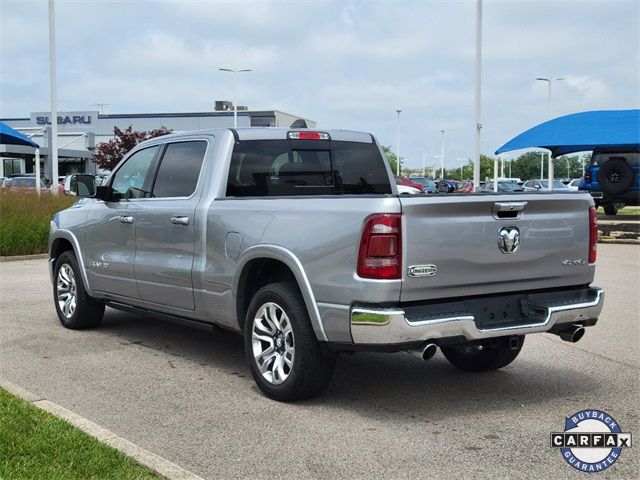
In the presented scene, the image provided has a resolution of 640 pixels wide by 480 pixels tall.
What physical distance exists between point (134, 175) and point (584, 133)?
19.6 meters

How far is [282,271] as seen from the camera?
5887mm

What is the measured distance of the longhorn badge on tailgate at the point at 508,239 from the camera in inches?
211

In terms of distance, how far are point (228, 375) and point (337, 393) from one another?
1.03 metres

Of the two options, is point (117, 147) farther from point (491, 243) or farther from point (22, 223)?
point (491, 243)

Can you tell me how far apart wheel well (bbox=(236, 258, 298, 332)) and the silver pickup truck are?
1 cm

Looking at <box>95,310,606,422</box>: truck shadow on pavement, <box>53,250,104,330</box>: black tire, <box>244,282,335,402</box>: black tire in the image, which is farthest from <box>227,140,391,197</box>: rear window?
<box>53,250,104,330</box>: black tire

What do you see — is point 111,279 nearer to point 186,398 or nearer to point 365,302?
point 186,398

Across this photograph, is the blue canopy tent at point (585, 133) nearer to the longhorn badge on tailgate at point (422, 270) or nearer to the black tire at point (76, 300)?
the black tire at point (76, 300)

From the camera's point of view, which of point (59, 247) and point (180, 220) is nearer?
point (180, 220)

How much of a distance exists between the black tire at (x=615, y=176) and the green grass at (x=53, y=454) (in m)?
21.7

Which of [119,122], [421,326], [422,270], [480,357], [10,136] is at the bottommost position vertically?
[480,357]

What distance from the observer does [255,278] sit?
19.8 feet

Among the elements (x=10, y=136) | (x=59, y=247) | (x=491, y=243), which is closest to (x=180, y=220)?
(x=491, y=243)

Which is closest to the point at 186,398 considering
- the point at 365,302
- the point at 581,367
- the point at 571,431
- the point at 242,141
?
the point at 365,302
